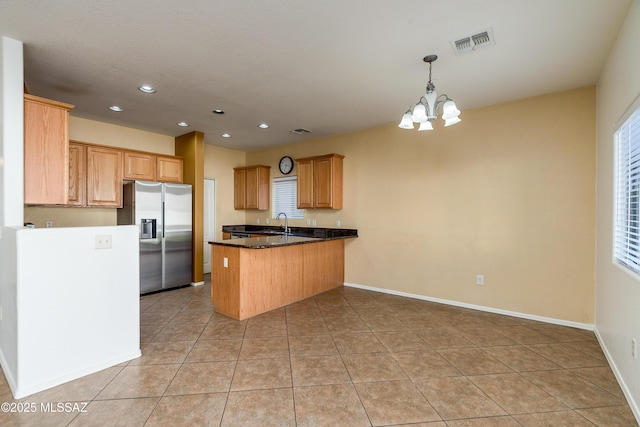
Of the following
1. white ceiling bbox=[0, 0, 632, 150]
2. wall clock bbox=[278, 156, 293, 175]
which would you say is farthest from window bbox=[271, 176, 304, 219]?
white ceiling bbox=[0, 0, 632, 150]

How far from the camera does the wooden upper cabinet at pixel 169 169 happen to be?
5039mm

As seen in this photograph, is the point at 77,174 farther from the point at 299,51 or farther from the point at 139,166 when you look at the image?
the point at 299,51

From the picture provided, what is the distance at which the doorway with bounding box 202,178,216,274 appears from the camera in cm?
617

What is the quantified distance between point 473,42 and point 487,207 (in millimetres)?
2132

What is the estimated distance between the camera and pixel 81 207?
4422 mm

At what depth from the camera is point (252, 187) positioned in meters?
6.32

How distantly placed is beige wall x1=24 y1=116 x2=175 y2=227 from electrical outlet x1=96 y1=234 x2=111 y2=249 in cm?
271

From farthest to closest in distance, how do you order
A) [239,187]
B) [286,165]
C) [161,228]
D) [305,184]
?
[239,187], [286,165], [305,184], [161,228]

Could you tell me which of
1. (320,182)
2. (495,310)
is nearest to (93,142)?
(320,182)

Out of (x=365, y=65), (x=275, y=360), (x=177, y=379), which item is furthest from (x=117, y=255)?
(x=365, y=65)

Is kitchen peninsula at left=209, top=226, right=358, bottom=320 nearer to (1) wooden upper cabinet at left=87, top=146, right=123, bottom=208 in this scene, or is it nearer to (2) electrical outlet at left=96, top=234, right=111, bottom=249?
(2) electrical outlet at left=96, top=234, right=111, bottom=249

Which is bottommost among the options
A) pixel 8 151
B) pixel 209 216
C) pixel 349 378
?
pixel 349 378

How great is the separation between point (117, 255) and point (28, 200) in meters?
0.95

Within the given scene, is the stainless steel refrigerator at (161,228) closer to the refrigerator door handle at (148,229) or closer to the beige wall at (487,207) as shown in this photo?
the refrigerator door handle at (148,229)
